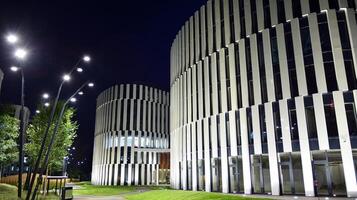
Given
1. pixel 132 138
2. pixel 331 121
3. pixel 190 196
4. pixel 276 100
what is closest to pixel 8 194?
pixel 190 196

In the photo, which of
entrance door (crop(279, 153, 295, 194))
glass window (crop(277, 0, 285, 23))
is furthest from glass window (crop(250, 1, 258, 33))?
entrance door (crop(279, 153, 295, 194))

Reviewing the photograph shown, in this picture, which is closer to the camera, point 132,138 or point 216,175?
point 216,175

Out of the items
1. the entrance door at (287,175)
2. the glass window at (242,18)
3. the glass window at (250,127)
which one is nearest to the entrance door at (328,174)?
the entrance door at (287,175)

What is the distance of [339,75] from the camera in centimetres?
2123

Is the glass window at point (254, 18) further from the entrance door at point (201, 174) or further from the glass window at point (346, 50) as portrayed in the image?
the entrance door at point (201, 174)

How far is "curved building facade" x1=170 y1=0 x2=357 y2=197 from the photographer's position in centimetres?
2084

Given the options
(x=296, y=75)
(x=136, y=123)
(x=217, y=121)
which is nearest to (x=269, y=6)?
(x=296, y=75)

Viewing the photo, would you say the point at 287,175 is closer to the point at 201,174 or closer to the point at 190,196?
the point at 190,196

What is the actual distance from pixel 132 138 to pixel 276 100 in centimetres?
3883

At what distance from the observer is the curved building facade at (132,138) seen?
55.6 meters

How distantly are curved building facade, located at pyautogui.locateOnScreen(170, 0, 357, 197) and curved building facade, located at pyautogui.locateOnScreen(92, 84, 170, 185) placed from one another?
82.4 feet

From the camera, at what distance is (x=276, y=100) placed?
78.0 ft

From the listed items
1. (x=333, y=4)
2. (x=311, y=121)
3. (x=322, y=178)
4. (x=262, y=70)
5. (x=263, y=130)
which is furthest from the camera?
(x=262, y=70)

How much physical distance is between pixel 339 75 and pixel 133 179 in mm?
43049
